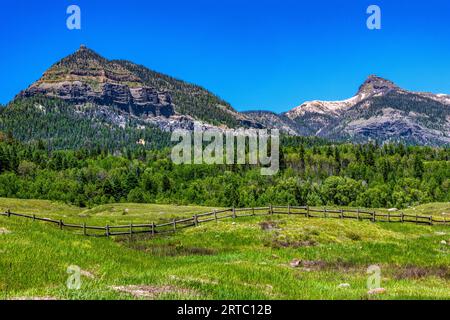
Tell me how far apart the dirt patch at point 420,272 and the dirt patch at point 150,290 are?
592 inches

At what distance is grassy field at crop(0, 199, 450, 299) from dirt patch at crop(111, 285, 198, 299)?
0.04 metres

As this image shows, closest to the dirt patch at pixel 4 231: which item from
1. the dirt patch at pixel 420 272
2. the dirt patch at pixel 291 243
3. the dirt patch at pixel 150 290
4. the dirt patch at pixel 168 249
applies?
the dirt patch at pixel 168 249

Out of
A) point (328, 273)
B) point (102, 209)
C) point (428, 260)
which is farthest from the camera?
point (102, 209)

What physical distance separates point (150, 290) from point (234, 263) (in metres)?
10.3

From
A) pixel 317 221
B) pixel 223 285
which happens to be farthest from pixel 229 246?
pixel 223 285

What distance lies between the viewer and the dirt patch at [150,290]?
50.4 feet

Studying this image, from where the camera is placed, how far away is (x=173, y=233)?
51.1 m

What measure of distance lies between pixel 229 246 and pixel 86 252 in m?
16.4

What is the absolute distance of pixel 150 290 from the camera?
16.5 meters
